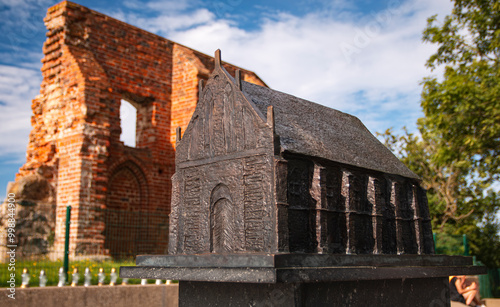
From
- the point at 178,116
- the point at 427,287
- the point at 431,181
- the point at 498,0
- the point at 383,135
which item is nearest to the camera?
the point at 427,287

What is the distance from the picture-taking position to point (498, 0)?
12.0 meters

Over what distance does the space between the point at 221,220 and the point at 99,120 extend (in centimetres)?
931

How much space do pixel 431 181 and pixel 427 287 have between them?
1728 cm

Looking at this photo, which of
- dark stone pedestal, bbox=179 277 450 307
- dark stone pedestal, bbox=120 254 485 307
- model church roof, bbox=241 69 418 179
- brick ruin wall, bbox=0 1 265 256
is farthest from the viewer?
brick ruin wall, bbox=0 1 265 256

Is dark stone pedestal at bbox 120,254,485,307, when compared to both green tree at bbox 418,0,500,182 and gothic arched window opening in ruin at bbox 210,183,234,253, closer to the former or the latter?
gothic arched window opening in ruin at bbox 210,183,234,253

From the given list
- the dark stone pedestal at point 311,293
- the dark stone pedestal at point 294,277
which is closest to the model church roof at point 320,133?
the dark stone pedestal at point 294,277

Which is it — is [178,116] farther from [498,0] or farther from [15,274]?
[498,0]

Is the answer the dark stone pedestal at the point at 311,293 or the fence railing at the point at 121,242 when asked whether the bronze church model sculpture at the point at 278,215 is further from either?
the fence railing at the point at 121,242

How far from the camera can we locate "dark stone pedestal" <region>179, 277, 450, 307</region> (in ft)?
14.0

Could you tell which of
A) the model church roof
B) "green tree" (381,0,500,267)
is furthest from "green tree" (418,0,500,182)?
the model church roof

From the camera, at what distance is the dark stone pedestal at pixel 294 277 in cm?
393

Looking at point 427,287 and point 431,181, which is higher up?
point 431,181

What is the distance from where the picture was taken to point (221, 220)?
15.7 ft

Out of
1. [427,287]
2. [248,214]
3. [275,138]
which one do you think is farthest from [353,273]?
[427,287]
